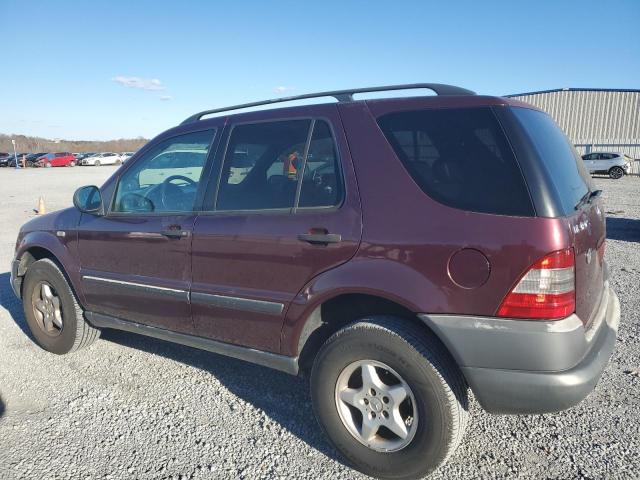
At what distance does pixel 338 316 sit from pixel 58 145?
102m

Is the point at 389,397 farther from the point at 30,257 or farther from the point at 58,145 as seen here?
the point at 58,145

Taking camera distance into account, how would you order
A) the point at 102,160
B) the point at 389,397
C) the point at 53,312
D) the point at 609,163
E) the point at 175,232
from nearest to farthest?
the point at 389,397 < the point at 175,232 < the point at 53,312 < the point at 609,163 < the point at 102,160

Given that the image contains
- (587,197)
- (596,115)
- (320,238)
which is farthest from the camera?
(596,115)

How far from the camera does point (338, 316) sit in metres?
2.63

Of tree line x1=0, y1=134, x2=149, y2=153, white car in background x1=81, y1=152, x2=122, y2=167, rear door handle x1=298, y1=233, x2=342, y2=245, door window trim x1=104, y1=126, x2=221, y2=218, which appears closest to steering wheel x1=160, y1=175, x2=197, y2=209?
door window trim x1=104, y1=126, x2=221, y2=218

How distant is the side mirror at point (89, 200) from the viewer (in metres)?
3.58

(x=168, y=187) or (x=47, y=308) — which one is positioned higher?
(x=168, y=187)

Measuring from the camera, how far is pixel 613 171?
26016 millimetres

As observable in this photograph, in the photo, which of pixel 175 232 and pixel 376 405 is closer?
pixel 376 405

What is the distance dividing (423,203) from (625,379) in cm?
228

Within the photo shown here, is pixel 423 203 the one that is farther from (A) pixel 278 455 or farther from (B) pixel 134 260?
(B) pixel 134 260

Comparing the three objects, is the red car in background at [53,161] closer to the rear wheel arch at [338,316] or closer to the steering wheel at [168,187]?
the steering wheel at [168,187]

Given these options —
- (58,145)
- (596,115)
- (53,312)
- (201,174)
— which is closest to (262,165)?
(201,174)

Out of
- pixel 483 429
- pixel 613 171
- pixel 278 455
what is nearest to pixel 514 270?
pixel 483 429
